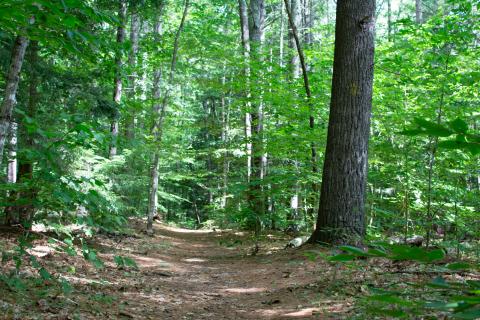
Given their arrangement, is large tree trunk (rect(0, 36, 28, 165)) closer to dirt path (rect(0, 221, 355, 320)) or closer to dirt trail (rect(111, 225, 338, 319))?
dirt path (rect(0, 221, 355, 320))

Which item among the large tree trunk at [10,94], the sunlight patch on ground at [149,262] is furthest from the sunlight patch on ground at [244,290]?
the large tree trunk at [10,94]

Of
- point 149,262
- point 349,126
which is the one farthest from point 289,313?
point 149,262

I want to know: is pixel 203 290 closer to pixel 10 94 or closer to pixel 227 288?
pixel 227 288

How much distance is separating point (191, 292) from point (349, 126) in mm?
3611

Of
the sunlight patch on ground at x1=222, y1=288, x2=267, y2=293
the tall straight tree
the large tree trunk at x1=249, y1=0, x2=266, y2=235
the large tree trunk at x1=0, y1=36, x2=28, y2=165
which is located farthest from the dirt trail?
the large tree trunk at x1=0, y1=36, x2=28, y2=165

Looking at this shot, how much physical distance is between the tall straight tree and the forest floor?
862 mm

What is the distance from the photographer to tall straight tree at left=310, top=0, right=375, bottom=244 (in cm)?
631

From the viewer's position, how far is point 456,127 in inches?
36.7

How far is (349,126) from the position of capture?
6.43 m

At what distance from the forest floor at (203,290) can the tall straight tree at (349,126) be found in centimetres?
86

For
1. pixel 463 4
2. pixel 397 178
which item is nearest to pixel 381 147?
pixel 397 178

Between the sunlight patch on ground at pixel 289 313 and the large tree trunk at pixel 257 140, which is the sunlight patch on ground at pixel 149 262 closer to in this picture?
the large tree trunk at pixel 257 140

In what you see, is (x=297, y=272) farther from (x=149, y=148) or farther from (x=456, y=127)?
(x=149, y=148)

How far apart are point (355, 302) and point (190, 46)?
1260cm
